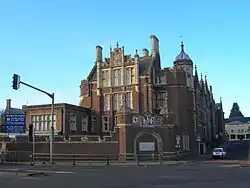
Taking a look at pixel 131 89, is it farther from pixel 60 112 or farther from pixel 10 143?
pixel 10 143

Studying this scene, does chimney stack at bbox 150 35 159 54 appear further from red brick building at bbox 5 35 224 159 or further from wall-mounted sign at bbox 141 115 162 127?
wall-mounted sign at bbox 141 115 162 127

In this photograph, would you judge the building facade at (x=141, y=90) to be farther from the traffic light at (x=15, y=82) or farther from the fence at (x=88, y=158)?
the traffic light at (x=15, y=82)

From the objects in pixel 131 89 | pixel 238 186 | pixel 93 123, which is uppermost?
pixel 131 89

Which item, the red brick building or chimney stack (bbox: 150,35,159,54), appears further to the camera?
chimney stack (bbox: 150,35,159,54)

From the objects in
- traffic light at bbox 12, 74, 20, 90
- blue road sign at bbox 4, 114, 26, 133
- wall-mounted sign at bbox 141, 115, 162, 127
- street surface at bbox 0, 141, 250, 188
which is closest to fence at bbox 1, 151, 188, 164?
wall-mounted sign at bbox 141, 115, 162, 127

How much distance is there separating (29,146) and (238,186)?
38726mm

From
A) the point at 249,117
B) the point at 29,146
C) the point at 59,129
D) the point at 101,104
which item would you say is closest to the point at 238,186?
the point at 29,146

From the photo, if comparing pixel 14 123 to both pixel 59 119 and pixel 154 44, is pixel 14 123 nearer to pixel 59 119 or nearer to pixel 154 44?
pixel 59 119

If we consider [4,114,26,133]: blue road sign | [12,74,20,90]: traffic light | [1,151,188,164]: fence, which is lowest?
[1,151,188,164]: fence

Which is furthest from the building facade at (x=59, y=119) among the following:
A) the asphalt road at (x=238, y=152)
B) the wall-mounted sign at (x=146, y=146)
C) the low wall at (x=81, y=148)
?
the asphalt road at (x=238, y=152)

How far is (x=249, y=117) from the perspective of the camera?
16638 centimetres

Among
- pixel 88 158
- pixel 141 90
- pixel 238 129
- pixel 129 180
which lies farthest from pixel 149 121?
pixel 238 129

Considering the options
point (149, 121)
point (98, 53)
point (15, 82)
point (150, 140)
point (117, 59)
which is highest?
point (98, 53)

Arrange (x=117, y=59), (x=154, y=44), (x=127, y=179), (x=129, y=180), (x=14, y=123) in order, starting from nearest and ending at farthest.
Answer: (x=129, y=180) → (x=127, y=179) → (x=14, y=123) → (x=117, y=59) → (x=154, y=44)
